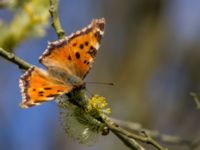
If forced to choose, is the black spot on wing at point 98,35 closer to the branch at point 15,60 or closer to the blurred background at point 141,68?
the branch at point 15,60

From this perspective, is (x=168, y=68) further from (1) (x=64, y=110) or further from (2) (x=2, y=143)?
(1) (x=64, y=110)

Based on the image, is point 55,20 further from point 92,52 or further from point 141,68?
point 141,68

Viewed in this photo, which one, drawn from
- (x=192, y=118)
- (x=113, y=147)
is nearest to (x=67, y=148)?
(x=113, y=147)

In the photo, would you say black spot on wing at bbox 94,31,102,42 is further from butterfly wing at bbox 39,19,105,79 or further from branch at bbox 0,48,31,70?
branch at bbox 0,48,31,70

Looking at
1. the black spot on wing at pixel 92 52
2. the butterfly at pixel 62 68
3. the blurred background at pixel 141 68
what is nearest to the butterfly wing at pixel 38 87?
the butterfly at pixel 62 68

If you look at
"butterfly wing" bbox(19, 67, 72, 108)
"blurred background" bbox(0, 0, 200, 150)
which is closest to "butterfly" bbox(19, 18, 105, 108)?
"butterfly wing" bbox(19, 67, 72, 108)

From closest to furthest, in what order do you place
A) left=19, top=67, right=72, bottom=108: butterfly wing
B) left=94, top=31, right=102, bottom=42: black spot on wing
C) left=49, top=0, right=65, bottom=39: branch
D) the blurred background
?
left=19, top=67, right=72, bottom=108: butterfly wing
left=49, top=0, right=65, bottom=39: branch
left=94, top=31, right=102, bottom=42: black spot on wing
the blurred background

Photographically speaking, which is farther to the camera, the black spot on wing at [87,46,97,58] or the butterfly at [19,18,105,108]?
the black spot on wing at [87,46,97,58]

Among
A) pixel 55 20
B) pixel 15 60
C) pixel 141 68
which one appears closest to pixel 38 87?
pixel 15 60
